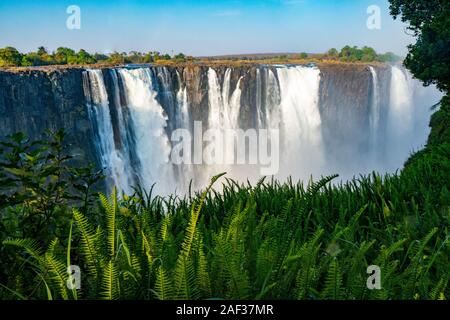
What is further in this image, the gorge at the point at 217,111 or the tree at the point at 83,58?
the tree at the point at 83,58

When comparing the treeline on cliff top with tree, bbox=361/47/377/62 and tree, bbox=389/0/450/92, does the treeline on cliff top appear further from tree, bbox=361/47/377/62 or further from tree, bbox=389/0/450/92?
tree, bbox=389/0/450/92

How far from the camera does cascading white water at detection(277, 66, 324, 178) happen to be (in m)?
41.8

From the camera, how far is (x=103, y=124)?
3359 cm

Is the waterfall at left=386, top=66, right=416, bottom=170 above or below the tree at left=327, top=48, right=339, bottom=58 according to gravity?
below

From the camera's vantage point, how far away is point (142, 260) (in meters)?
2.35

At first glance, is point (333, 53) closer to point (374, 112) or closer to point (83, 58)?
point (374, 112)

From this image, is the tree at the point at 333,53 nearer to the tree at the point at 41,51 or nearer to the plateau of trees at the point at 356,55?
the plateau of trees at the point at 356,55

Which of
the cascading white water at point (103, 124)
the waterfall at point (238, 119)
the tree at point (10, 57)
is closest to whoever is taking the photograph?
the cascading white water at point (103, 124)

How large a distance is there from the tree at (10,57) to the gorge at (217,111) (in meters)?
8.14

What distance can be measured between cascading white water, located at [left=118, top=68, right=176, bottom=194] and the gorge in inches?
2.8

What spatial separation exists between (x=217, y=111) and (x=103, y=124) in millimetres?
9755

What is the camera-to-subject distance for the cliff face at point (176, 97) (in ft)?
106

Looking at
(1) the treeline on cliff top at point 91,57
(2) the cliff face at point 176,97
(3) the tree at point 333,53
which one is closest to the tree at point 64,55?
(1) the treeline on cliff top at point 91,57

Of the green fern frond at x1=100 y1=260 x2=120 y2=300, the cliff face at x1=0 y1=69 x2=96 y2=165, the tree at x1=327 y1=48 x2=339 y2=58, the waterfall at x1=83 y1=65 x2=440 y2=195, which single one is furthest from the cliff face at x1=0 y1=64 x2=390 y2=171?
the green fern frond at x1=100 y1=260 x2=120 y2=300
